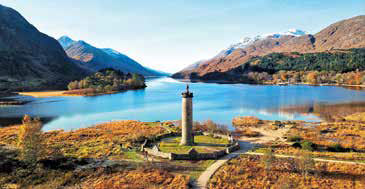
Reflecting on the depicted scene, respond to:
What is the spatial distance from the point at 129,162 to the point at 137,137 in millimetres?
11476

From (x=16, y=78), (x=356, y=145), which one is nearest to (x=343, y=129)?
(x=356, y=145)

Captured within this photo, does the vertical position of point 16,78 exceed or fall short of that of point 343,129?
it exceeds it

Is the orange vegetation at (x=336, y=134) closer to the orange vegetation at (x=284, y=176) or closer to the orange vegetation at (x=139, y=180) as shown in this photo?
the orange vegetation at (x=284, y=176)

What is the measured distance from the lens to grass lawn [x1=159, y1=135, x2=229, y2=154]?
36.8m

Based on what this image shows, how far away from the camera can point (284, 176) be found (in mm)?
28625

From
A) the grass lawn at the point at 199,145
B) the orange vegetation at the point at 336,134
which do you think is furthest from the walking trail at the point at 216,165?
the orange vegetation at the point at 336,134

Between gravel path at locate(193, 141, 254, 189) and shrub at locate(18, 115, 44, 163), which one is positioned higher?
shrub at locate(18, 115, 44, 163)

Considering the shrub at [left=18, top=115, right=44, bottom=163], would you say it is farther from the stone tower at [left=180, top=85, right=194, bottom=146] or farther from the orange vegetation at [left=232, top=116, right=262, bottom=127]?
the orange vegetation at [left=232, top=116, right=262, bottom=127]

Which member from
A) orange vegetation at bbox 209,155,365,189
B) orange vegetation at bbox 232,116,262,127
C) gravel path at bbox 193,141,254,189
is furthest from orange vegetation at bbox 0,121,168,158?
orange vegetation at bbox 232,116,262,127

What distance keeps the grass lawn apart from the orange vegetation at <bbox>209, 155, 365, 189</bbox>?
5.42 meters

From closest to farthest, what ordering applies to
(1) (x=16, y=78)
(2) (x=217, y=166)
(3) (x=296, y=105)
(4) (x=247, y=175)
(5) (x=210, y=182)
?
(5) (x=210, y=182) → (4) (x=247, y=175) → (2) (x=217, y=166) → (3) (x=296, y=105) → (1) (x=16, y=78)

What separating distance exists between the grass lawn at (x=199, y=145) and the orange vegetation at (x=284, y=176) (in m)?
5.42

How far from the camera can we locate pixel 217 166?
31281mm

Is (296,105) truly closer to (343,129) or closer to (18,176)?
(343,129)
